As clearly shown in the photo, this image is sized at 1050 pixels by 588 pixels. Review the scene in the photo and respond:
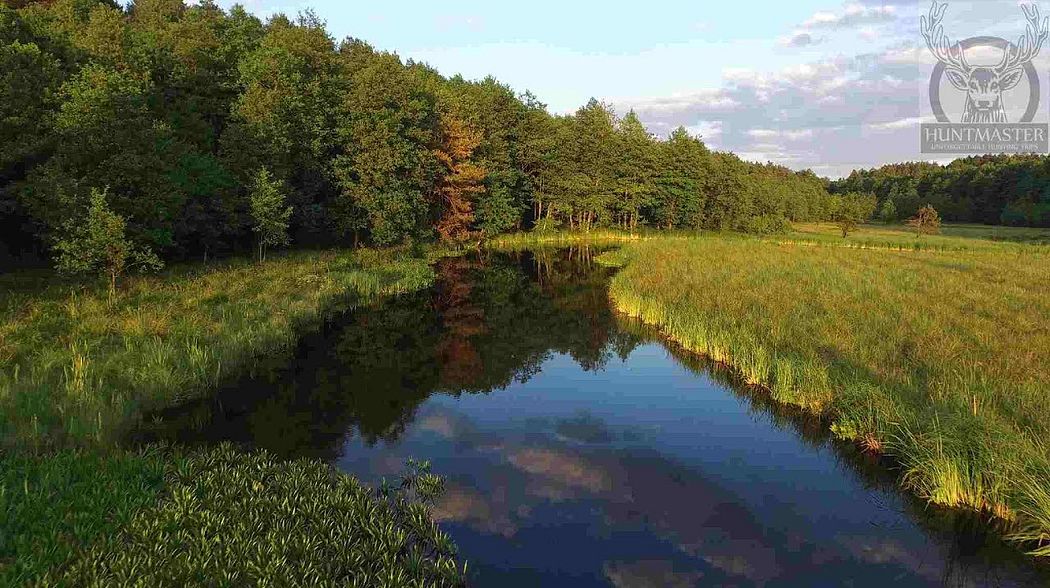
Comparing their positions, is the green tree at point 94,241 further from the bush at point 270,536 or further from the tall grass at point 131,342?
the bush at point 270,536

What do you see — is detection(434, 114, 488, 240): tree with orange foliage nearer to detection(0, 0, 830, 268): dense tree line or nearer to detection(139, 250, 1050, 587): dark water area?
detection(0, 0, 830, 268): dense tree line

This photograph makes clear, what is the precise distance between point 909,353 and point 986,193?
158 m

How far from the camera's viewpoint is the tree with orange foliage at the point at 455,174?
54750mm

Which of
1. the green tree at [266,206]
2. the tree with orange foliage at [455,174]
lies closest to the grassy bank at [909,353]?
the green tree at [266,206]

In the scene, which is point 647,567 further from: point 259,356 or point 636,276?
point 636,276

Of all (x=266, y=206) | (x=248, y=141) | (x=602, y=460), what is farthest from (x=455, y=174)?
(x=602, y=460)

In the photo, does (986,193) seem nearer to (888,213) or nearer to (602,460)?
(888,213)

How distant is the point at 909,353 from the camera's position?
51.6 ft

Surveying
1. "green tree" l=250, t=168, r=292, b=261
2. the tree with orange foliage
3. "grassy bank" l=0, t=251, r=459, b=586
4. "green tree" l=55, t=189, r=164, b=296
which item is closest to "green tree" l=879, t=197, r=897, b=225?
the tree with orange foliage

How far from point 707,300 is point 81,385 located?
2318 centimetres

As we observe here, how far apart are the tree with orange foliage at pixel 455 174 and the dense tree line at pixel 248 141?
23 centimetres

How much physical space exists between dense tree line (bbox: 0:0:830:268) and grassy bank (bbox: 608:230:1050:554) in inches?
915

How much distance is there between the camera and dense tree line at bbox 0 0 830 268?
76.7ft

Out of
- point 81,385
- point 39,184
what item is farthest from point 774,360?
point 39,184
